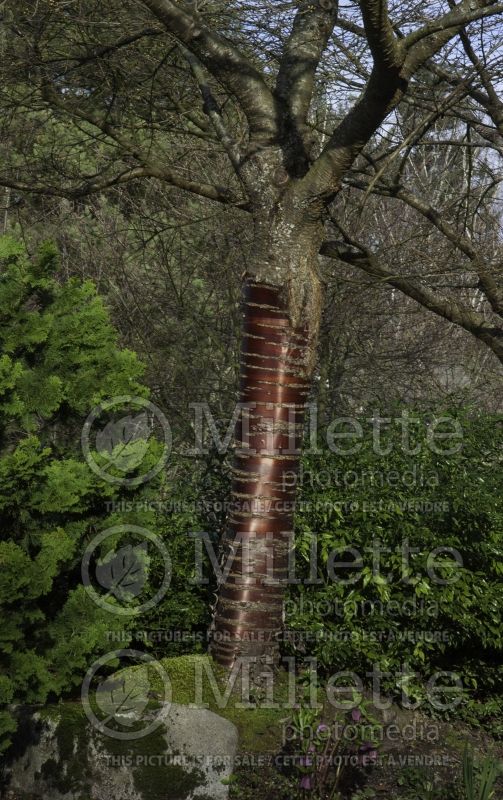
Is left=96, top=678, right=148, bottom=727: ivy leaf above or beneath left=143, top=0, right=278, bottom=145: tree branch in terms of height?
beneath

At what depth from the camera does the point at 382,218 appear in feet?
35.2

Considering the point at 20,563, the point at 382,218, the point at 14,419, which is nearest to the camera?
the point at 20,563

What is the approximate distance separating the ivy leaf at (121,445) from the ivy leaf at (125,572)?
51 cm

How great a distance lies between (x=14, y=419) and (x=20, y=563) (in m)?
0.89

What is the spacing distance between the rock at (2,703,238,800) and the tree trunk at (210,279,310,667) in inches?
25.6

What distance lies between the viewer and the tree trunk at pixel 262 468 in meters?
4.72

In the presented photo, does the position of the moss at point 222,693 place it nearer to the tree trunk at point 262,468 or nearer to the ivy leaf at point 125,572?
the tree trunk at point 262,468

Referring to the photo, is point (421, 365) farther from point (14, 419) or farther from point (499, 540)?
point (14, 419)

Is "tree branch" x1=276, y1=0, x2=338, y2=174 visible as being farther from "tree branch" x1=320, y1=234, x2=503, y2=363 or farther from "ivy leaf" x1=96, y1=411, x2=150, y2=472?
"ivy leaf" x1=96, y1=411, x2=150, y2=472

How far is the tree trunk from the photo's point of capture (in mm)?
4723

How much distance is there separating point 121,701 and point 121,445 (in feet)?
4.18

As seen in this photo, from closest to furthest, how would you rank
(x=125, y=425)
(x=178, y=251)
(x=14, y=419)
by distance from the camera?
(x=14, y=419) → (x=125, y=425) → (x=178, y=251)

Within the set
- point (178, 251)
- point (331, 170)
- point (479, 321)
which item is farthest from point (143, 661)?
point (178, 251)

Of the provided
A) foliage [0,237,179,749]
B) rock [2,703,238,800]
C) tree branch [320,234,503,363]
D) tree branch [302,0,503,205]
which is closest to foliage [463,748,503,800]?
rock [2,703,238,800]
